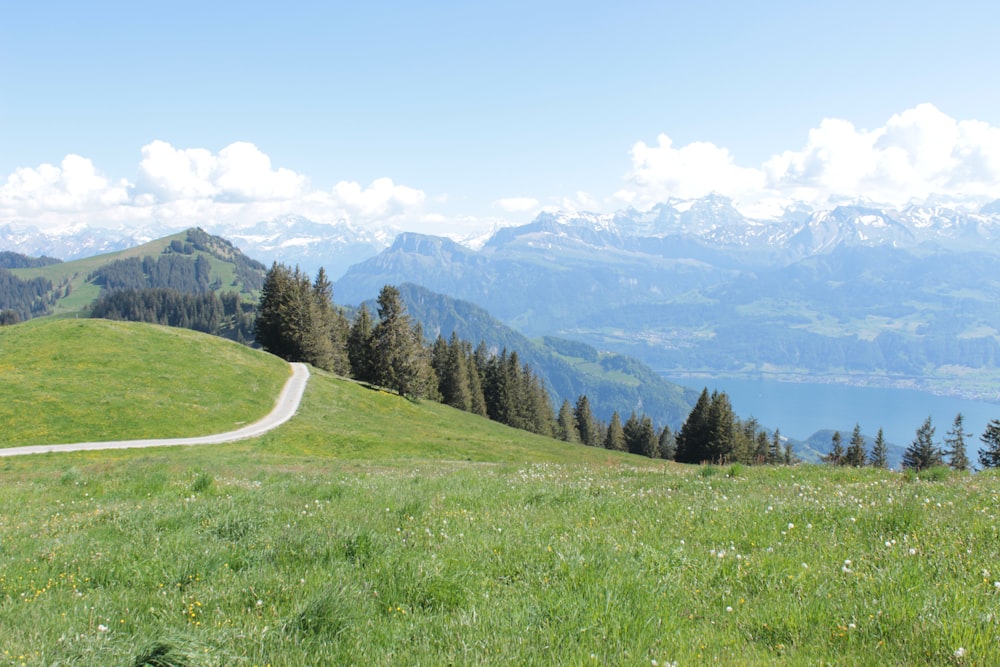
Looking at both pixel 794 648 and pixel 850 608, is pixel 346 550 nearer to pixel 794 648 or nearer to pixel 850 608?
pixel 794 648

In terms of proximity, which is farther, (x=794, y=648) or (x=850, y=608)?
(x=850, y=608)

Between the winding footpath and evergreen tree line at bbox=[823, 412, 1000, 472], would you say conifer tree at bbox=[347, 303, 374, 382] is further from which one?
evergreen tree line at bbox=[823, 412, 1000, 472]

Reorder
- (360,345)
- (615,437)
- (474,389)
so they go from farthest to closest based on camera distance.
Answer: (615,437) → (474,389) → (360,345)

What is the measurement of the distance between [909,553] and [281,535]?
8146 mm

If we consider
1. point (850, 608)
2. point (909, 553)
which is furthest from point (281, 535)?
point (909, 553)

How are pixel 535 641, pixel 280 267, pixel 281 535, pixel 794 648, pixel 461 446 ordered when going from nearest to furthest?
pixel 794 648 < pixel 535 641 < pixel 281 535 < pixel 461 446 < pixel 280 267

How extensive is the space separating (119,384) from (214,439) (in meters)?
12.9

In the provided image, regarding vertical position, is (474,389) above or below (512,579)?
below

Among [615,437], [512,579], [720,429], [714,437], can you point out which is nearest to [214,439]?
[512,579]

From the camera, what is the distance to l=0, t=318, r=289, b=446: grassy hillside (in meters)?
38.0

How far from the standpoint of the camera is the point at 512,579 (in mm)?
6191

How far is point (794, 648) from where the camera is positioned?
4371 mm

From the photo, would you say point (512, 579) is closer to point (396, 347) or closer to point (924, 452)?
point (396, 347)

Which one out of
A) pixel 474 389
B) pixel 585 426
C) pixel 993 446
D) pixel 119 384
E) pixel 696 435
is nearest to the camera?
pixel 119 384
